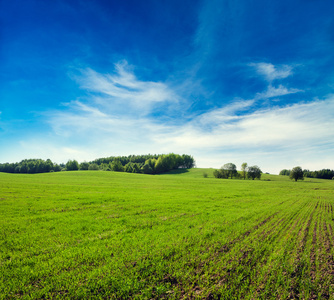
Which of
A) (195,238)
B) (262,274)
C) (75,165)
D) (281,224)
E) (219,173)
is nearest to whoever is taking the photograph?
(262,274)

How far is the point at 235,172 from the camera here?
356 feet

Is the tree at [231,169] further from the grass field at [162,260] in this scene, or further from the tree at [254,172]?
the grass field at [162,260]

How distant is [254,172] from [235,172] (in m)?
11.3

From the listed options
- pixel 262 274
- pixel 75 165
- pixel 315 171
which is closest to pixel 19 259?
pixel 262 274

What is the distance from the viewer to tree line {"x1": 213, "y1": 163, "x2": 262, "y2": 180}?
104562 mm

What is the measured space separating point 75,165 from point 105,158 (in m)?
50.9

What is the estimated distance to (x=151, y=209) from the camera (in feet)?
52.1

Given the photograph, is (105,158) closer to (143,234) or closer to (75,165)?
(75,165)

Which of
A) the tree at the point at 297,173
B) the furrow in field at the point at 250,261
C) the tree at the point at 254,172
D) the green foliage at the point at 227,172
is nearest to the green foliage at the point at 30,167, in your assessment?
the green foliage at the point at 227,172

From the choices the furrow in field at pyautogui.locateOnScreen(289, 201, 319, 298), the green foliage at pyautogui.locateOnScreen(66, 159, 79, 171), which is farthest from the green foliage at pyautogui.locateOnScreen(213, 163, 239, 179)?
the green foliage at pyautogui.locateOnScreen(66, 159, 79, 171)

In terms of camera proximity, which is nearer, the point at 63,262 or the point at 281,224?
the point at 63,262

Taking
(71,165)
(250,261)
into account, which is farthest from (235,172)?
(71,165)

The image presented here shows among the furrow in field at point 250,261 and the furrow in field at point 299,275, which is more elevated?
the furrow in field at point 250,261

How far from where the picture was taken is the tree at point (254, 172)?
342ft
